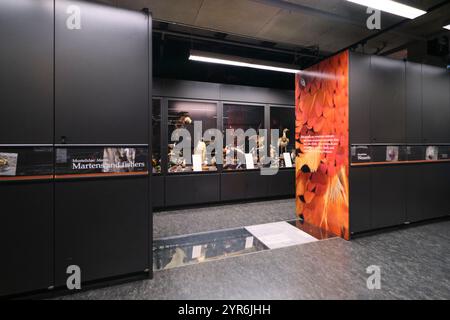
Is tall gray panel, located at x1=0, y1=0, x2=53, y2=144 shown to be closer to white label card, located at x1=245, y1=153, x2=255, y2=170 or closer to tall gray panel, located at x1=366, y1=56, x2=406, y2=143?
tall gray panel, located at x1=366, y1=56, x2=406, y2=143

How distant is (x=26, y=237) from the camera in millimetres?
1793

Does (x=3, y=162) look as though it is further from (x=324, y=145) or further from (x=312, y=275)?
(x=324, y=145)

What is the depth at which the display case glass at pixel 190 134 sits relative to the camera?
183 inches

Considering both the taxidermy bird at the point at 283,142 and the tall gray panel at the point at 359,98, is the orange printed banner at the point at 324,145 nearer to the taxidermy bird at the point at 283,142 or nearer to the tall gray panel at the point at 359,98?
the tall gray panel at the point at 359,98

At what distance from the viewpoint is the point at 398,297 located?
1874 millimetres

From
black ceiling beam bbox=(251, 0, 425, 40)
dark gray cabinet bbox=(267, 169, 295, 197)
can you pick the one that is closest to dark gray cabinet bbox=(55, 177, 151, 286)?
black ceiling beam bbox=(251, 0, 425, 40)

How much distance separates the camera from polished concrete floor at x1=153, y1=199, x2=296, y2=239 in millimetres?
3523

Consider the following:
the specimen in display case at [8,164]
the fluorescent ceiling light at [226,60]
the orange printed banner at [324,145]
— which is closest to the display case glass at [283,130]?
the fluorescent ceiling light at [226,60]

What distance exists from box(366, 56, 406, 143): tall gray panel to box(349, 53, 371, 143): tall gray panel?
10 centimetres

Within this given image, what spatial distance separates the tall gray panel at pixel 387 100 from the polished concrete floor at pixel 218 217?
1993 millimetres

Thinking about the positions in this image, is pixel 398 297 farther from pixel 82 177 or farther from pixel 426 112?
pixel 426 112

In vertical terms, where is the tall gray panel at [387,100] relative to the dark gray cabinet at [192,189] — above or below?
above
